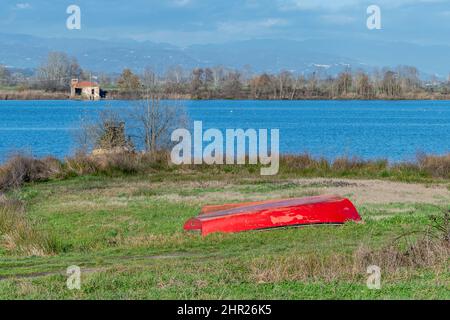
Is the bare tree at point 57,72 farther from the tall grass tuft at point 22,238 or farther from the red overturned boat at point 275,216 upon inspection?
the red overturned boat at point 275,216

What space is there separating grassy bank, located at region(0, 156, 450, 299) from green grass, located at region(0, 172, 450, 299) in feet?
0.08

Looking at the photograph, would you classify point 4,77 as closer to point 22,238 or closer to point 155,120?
point 155,120

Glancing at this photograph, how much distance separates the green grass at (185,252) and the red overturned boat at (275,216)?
0.37m

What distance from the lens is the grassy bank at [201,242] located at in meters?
9.37

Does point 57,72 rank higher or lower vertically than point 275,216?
higher

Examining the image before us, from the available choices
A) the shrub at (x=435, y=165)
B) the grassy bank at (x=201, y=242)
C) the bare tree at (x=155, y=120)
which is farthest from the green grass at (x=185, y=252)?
the bare tree at (x=155, y=120)

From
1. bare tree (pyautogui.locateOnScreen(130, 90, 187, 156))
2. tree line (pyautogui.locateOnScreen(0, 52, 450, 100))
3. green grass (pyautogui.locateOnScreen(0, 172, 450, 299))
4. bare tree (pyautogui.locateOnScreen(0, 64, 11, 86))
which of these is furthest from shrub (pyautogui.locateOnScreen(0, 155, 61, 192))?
bare tree (pyautogui.locateOnScreen(0, 64, 11, 86))

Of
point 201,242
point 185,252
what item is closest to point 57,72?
point 201,242

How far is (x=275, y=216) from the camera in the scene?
52.1 ft

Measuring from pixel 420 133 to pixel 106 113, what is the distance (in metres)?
42.1

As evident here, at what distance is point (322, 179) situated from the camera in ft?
91.2

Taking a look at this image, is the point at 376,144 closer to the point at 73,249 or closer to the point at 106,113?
the point at 106,113

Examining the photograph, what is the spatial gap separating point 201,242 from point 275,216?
2.28 metres
